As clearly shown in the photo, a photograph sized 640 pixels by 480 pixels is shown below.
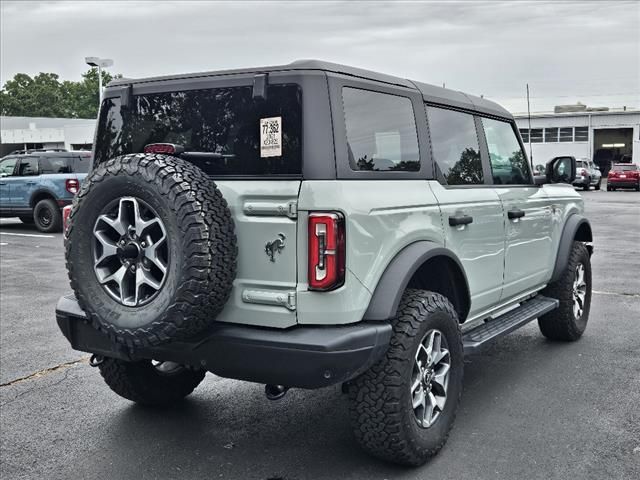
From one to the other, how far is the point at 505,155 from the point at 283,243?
2.59 meters

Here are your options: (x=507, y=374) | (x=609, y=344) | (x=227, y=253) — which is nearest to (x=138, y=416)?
(x=227, y=253)

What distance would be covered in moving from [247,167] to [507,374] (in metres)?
2.77

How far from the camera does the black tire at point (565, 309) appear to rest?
5.80 metres

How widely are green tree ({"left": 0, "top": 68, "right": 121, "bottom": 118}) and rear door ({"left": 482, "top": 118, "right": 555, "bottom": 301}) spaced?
111679 millimetres

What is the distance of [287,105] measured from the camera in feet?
11.1

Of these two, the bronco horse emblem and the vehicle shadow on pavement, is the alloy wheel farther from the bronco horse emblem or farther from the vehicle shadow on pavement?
the bronco horse emblem

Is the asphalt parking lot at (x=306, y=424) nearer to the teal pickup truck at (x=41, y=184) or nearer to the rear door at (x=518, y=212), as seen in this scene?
the rear door at (x=518, y=212)

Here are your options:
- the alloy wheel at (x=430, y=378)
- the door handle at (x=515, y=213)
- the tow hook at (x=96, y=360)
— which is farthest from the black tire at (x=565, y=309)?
the tow hook at (x=96, y=360)

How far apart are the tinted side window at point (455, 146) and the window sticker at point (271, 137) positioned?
1160 mm

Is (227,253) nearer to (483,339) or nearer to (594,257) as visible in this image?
(483,339)

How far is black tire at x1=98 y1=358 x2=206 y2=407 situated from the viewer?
14.0 feet

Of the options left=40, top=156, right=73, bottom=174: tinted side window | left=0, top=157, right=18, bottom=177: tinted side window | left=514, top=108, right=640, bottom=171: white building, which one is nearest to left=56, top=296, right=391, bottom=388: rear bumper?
left=40, top=156, right=73, bottom=174: tinted side window

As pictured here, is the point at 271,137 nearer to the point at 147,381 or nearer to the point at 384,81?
the point at 384,81

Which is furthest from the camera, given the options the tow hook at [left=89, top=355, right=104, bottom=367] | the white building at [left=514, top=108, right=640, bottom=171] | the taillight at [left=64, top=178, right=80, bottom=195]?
the white building at [left=514, top=108, right=640, bottom=171]
